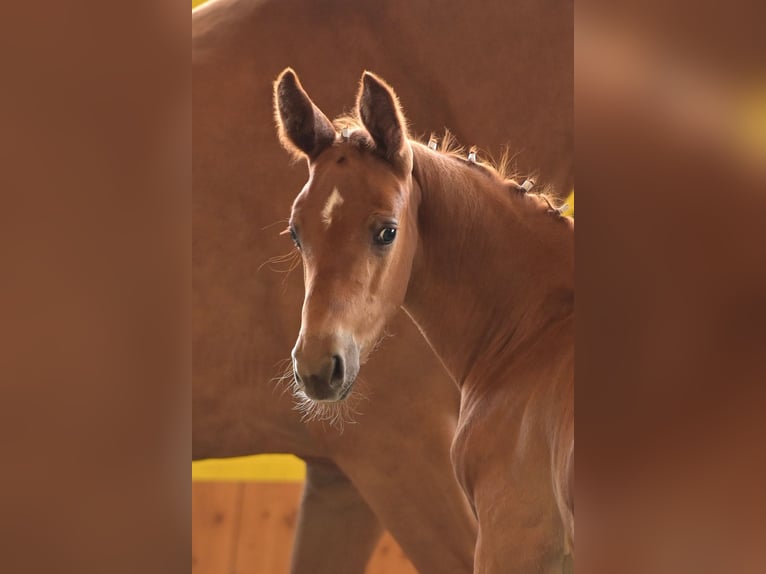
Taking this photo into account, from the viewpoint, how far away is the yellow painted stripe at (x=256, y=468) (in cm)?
168

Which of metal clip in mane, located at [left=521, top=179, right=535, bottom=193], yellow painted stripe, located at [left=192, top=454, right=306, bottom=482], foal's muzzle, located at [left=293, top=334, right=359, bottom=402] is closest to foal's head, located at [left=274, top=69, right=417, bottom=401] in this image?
foal's muzzle, located at [left=293, top=334, right=359, bottom=402]

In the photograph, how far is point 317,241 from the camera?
112cm

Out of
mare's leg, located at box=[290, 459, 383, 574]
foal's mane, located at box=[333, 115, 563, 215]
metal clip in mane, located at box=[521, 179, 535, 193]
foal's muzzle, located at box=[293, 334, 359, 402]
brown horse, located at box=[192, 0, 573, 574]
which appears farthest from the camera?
mare's leg, located at box=[290, 459, 383, 574]

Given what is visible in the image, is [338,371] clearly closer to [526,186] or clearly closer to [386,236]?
[386,236]

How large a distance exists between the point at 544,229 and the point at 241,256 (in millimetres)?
571

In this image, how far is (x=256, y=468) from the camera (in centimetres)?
171

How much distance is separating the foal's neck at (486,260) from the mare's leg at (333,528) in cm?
44

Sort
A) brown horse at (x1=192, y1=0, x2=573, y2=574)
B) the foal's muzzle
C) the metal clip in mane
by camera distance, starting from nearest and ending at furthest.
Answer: the foal's muzzle → the metal clip in mane → brown horse at (x1=192, y1=0, x2=573, y2=574)

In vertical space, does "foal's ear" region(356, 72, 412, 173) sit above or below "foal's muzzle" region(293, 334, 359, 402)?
above

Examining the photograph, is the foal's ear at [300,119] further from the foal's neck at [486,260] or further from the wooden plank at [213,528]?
the wooden plank at [213,528]

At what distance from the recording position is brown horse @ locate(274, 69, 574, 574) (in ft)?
3.55

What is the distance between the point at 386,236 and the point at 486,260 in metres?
0.19

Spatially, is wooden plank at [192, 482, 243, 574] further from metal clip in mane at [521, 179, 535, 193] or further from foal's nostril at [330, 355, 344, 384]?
metal clip in mane at [521, 179, 535, 193]

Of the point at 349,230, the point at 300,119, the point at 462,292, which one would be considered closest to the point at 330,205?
the point at 349,230
